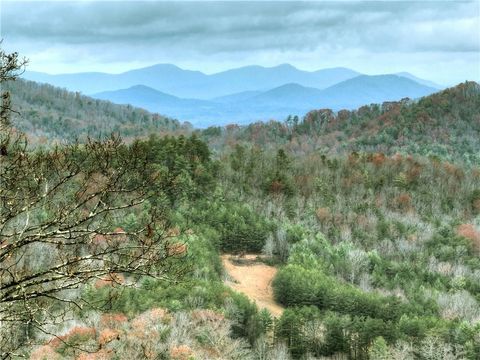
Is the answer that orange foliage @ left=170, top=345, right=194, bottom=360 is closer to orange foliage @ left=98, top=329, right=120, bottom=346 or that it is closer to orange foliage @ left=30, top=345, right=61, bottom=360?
orange foliage @ left=98, top=329, right=120, bottom=346

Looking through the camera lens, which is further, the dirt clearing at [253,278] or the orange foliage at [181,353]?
the dirt clearing at [253,278]

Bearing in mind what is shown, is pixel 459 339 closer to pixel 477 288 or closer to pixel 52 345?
pixel 477 288

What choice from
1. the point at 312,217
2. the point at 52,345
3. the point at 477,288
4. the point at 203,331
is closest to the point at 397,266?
the point at 477,288

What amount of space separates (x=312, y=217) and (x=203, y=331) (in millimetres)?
40955

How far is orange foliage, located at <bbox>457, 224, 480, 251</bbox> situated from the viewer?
6338 centimetres

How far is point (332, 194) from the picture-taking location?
263 feet

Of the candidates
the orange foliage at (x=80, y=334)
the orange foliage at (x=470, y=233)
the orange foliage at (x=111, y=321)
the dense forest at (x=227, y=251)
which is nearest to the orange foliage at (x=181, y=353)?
the dense forest at (x=227, y=251)

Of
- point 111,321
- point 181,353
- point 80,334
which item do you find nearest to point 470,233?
point 181,353

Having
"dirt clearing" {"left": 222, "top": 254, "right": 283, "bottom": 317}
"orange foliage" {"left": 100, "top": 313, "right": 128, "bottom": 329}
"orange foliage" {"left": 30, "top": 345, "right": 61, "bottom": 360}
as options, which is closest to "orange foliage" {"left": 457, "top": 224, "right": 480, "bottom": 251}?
"dirt clearing" {"left": 222, "top": 254, "right": 283, "bottom": 317}

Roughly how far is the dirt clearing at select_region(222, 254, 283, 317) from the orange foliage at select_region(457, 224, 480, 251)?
24.7 m

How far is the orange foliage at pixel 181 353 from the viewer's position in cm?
2777

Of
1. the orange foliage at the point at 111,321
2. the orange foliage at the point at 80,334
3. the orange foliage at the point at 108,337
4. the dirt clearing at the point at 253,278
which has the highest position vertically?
the orange foliage at the point at 108,337

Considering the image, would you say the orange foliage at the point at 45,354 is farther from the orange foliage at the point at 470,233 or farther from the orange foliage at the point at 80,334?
the orange foliage at the point at 470,233

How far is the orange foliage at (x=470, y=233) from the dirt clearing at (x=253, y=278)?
24737 millimetres
